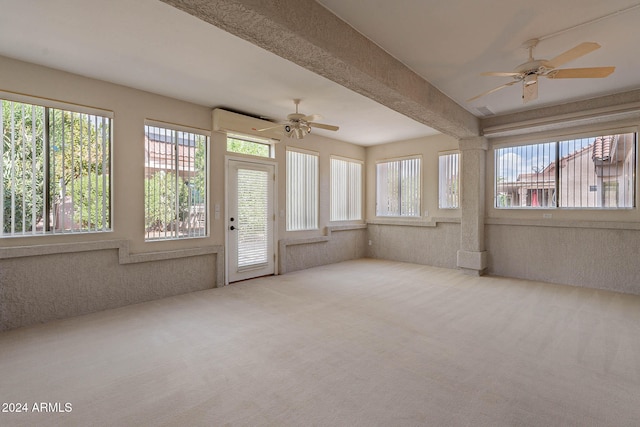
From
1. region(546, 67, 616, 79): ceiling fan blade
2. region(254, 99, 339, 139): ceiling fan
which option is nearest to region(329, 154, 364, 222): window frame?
region(254, 99, 339, 139): ceiling fan

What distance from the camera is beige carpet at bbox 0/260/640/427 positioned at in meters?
1.91

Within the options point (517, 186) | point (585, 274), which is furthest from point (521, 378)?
point (517, 186)

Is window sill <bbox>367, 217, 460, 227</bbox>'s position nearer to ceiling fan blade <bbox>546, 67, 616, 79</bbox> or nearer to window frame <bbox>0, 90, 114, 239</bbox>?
ceiling fan blade <bbox>546, 67, 616, 79</bbox>

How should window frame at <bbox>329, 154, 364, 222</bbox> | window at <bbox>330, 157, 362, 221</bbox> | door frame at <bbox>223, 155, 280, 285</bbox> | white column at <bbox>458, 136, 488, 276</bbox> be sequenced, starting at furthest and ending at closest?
window at <bbox>330, 157, 362, 221</bbox>, window frame at <bbox>329, 154, 364, 222</bbox>, white column at <bbox>458, 136, 488, 276</bbox>, door frame at <bbox>223, 155, 280, 285</bbox>

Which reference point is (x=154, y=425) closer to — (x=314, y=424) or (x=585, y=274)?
(x=314, y=424)

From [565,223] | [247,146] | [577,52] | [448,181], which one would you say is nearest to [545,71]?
[577,52]

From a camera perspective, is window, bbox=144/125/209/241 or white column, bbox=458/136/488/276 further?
white column, bbox=458/136/488/276

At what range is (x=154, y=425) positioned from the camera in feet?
5.89

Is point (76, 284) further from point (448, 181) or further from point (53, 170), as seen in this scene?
point (448, 181)

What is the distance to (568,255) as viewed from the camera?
16.3 feet

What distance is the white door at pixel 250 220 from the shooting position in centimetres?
513

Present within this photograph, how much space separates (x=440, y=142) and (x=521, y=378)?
16.7 ft

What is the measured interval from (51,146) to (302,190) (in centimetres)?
397

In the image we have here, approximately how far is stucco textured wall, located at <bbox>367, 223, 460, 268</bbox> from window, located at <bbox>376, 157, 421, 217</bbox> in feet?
1.36
